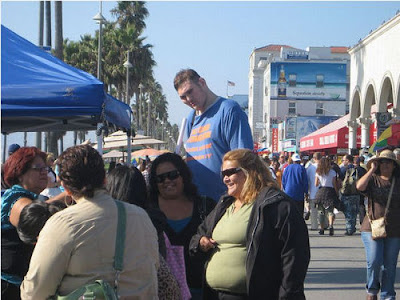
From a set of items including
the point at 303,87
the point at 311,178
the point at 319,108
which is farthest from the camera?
the point at 319,108

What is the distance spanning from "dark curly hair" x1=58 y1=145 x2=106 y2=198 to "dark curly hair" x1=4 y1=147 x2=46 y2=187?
1.47 meters

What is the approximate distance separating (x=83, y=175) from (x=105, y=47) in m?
Answer: 50.0

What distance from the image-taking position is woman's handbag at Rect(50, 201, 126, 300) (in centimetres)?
322

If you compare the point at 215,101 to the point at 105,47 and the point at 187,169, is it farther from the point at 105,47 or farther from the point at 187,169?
the point at 105,47

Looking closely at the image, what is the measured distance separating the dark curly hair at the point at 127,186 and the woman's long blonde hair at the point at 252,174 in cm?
64

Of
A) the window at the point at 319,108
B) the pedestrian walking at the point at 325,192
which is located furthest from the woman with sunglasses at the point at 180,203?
the window at the point at 319,108

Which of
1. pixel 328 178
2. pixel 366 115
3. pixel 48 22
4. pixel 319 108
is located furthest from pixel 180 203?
pixel 319 108

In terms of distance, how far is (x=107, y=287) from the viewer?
3264 mm

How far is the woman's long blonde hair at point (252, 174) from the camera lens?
461 centimetres

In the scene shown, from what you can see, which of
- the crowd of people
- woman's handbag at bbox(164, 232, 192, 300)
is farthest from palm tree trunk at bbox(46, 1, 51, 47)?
woman's handbag at bbox(164, 232, 192, 300)

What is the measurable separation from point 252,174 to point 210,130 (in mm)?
924

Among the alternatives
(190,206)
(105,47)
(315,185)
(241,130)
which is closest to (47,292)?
(190,206)

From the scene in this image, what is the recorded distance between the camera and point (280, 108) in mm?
89188

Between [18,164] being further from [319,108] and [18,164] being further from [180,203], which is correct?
[319,108]
